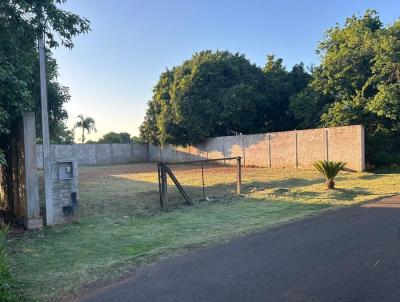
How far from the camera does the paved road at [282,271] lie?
469 cm

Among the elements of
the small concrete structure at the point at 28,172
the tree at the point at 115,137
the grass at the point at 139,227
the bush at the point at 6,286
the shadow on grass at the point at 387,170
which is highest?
the tree at the point at 115,137

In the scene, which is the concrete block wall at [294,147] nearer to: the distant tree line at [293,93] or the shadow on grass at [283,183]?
the distant tree line at [293,93]

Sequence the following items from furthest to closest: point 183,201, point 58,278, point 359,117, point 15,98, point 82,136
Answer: point 82,136 < point 359,117 < point 183,201 < point 15,98 < point 58,278

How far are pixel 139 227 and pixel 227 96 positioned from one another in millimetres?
22700

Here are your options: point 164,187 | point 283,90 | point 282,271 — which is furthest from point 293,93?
point 282,271

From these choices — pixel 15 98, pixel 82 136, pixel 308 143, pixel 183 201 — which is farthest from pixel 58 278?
A: pixel 82 136

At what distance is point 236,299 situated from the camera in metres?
4.57

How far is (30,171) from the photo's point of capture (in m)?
9.49

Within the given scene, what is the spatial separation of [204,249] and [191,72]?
28334 mm

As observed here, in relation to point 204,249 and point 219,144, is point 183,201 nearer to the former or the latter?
point 204,249

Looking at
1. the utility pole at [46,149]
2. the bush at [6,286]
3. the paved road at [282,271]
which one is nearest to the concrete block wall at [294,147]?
the paved road at [282,271]

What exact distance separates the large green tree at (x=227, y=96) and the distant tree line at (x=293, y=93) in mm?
80

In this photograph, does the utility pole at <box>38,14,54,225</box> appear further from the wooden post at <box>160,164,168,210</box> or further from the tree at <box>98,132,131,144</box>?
the tree at <box>98,132,131,144</box>

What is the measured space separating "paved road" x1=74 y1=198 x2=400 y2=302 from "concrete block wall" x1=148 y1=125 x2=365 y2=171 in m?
13.7
